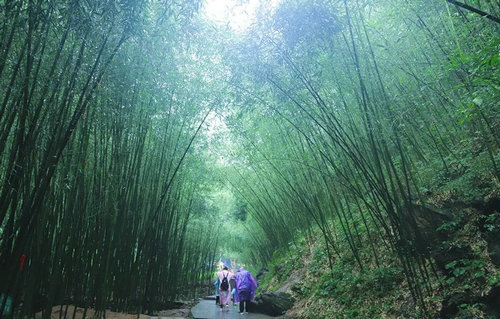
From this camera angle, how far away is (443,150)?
13.7 ft

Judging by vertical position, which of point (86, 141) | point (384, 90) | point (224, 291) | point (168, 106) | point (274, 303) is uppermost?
point (168, 106)

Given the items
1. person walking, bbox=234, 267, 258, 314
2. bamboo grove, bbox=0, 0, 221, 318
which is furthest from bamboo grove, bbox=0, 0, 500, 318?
person walking, bbox=234, 267, 258, 314

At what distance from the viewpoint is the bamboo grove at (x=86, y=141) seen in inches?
94.4

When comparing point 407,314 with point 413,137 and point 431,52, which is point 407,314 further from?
point 431,52

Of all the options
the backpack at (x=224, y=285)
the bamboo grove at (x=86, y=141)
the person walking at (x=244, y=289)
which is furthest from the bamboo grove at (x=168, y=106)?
the backpack at (x=224, y=285)

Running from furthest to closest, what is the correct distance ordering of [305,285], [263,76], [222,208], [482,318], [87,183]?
[222,208] → [305,285] → [263,76] → [87,183] → [482,318]

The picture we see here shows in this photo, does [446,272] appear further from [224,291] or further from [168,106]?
[224,291]

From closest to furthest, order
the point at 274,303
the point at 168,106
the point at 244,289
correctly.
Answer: the point at 168,106 < the point at 274,303 < the point at 244,289

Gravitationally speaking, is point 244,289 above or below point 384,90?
below

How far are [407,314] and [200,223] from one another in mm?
8268

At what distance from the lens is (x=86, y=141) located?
3152 mm

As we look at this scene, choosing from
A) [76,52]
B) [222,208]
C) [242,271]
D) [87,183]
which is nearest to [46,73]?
[76,52]

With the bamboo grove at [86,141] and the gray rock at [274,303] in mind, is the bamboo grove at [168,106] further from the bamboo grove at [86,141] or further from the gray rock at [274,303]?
the gray rock at [274,303]

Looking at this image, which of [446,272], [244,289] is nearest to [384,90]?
[446,272]
